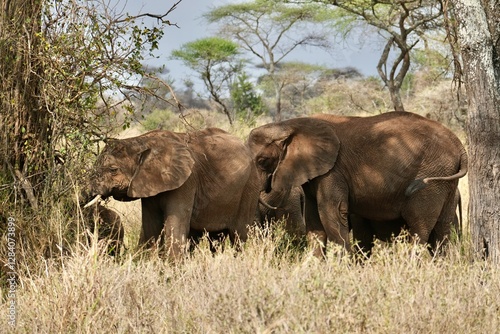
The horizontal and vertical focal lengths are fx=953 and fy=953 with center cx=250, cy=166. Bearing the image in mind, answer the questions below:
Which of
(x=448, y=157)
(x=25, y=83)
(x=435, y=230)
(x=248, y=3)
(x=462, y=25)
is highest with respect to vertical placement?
(x=248, y=3)

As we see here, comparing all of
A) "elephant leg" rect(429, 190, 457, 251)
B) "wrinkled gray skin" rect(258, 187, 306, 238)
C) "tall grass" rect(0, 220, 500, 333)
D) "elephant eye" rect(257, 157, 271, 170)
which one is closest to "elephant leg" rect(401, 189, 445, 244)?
"elephant leg" rect(429, 190, 457, 251)

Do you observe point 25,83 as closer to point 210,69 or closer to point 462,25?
point 462,25

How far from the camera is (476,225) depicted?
22.2 feet

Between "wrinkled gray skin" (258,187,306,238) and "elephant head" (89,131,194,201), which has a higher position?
"elephant head" (89,131,194,201)

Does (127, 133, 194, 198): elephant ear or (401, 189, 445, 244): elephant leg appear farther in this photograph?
(401, 189, 445, 244): elephant leg

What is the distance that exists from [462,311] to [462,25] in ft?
8.94

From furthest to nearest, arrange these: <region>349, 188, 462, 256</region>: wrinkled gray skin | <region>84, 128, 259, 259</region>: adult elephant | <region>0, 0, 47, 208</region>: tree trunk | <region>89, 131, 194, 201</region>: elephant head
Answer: <region>349, 188, 462, 256</region>: wrinkled gray skin < <region>84, 128, 259, 259</region>: adult elephant < <region>89, 131, 194, 201</region>: elephant head < <region>0, 0, 47, 208</region>: tree trunk

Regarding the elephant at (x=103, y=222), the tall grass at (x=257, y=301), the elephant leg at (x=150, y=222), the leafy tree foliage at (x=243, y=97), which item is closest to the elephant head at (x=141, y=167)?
the elephant at (x=103, y=222)

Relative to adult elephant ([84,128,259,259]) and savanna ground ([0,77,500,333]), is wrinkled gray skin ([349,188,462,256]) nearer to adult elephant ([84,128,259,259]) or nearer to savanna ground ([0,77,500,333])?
adult elephant ([84,128,259,259])

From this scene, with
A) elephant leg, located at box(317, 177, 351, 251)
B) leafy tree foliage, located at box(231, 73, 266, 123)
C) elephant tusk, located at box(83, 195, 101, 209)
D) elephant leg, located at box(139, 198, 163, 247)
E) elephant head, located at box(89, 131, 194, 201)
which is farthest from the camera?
leafy tree foliage, located at box(231, 73, 266, 123)

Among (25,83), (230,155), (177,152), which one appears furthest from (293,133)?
(25,83)

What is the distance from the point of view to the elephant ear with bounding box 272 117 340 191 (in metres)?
7.82

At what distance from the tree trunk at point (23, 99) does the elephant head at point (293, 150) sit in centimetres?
206

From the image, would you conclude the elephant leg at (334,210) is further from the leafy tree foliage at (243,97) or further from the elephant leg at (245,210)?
the leafy tree foliage at (243,97)
